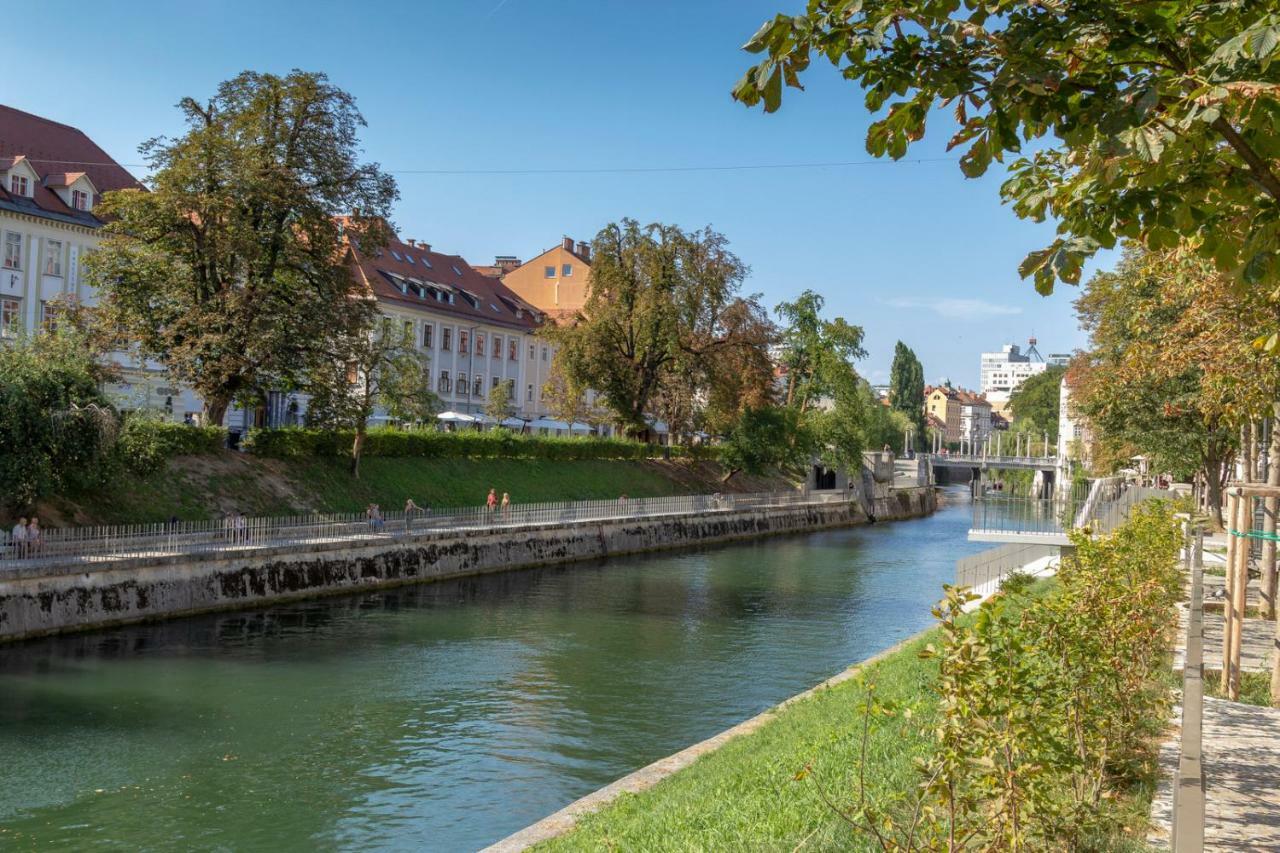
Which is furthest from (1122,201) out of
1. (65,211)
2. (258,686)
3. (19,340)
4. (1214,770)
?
(65,211)

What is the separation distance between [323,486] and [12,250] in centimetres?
1623

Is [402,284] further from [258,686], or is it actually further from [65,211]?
[258,686]

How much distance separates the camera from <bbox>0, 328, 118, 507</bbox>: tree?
961 inches

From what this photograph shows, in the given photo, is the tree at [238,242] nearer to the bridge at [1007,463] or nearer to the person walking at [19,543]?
the person walking at [19,543]

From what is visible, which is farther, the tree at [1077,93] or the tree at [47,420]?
the tree at [47,420]

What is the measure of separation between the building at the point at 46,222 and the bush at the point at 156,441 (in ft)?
21.3

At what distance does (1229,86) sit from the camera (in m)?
4.75

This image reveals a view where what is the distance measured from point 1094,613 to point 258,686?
50.6ft

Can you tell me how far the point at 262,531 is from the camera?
3022 cm

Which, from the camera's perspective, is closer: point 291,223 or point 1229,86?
point 1229,86

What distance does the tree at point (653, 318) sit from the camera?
5625 centimetres

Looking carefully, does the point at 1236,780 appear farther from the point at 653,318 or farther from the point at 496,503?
the point at 653,318

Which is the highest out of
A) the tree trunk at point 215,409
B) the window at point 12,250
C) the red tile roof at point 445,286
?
the red tile roof at point 445,286

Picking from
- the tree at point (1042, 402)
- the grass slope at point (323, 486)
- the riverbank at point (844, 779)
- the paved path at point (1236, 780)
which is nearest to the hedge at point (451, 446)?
the grass slope at point (323, 486)
